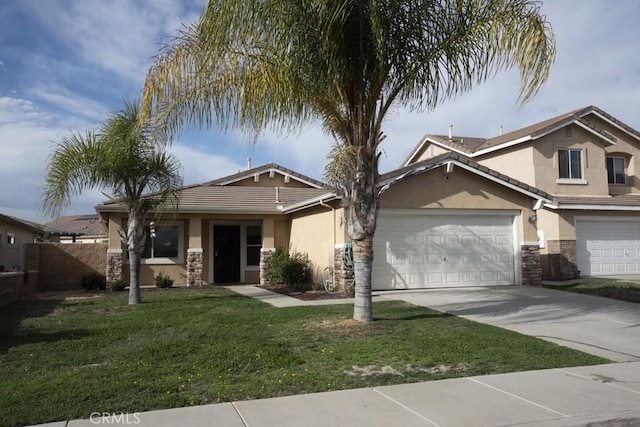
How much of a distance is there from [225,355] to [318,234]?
10157mm

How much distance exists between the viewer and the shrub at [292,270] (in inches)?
703

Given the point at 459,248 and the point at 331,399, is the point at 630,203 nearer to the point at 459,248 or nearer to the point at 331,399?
the point at 459,248

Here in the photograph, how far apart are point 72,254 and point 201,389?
15437 millimetres

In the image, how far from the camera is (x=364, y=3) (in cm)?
906

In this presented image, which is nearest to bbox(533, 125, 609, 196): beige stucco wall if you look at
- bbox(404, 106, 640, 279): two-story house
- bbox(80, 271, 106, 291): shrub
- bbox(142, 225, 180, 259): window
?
bbox(404, 106, 640, 279): two-story house

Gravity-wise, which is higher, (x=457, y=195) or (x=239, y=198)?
(x=239, y=198)

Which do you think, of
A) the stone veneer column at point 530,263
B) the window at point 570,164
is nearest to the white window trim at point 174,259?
the stone veneer column at point 530,263

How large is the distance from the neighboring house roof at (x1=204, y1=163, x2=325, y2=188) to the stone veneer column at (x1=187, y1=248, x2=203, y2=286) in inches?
169

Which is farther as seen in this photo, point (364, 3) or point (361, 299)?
point (361, 299)

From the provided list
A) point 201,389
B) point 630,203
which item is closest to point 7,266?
point 201,389

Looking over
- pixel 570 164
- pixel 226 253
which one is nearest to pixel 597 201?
pixel 570 164

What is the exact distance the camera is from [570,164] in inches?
897

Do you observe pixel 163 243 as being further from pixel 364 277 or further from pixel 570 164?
pixel 570 164

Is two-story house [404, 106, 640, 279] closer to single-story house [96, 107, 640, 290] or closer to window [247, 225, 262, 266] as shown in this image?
single-story house [96, 107, 640, 290]
